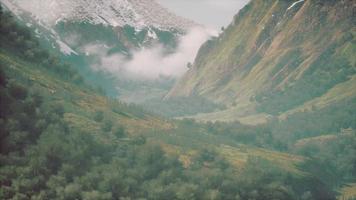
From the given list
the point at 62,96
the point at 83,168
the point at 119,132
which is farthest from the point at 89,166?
the point at 62,96

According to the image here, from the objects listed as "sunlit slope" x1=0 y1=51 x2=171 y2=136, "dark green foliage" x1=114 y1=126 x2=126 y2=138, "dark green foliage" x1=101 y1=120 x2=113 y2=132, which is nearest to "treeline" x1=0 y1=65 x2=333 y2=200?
"dark green foliage" x1=114 y1=126 x2=126 y2=138

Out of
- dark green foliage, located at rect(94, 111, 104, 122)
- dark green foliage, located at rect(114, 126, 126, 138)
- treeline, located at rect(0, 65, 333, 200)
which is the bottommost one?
treeline, located at rect(0, 65, 333, 200)

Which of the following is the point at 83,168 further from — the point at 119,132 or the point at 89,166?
the point at 119,132

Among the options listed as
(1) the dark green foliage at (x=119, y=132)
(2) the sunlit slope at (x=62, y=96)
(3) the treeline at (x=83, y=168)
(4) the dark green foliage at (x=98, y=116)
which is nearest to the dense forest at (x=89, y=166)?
(3) the treeline at (x=83, y=168)

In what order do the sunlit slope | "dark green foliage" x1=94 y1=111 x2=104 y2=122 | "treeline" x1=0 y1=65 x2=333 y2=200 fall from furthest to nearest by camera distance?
"dark green foliage" x1=94 y1=111 x2=104 y2=122 < the sunlit slope < "treeline" x1=0 y1=65 x2=333 y2=200

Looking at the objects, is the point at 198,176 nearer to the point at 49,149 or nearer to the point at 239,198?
the point at 239,198

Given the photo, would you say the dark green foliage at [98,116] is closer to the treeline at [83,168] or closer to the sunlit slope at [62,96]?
the sunlit slope at [62,96]

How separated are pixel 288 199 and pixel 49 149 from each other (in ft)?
246

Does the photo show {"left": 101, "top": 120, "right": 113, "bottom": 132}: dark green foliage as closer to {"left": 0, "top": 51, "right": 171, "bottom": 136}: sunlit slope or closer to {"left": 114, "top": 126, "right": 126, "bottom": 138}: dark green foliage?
{"left": 0, "top": 51, "right": 171, "bottom": 136}: sunlit slope

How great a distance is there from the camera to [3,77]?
11256 centimetres

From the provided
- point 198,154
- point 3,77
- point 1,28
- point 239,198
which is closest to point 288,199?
point 239,198

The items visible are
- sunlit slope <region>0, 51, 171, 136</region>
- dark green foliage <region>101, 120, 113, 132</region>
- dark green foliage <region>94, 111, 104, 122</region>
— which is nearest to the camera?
sunlit slope <region>0, 51, 171, 136</region>

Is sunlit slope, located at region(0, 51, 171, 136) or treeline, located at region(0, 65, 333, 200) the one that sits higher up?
sunlit slope, located at region(0, 51, 171, 136)

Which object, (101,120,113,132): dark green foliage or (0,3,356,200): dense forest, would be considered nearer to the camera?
(0,3,356,200): dense forest
